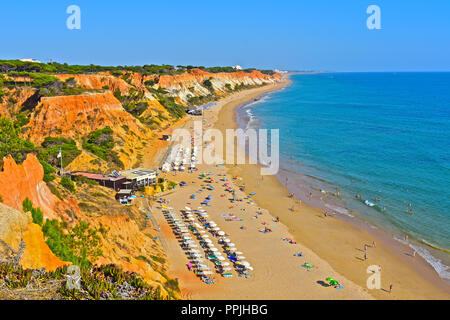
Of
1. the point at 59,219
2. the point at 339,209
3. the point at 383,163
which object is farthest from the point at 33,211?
the point at 383,163

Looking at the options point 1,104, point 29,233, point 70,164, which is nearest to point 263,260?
point 29,233

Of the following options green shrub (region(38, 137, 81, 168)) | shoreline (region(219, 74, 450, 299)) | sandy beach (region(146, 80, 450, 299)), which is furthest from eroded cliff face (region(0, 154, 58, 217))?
shoreline (region(219, 74, 450, 299))

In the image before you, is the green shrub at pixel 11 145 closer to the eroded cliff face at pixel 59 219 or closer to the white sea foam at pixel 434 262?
the eroded cliff face at pixel 59 219

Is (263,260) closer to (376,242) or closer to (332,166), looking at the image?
(376,242)

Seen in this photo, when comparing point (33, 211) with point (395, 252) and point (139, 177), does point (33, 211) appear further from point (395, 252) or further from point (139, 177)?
point (395, 252)

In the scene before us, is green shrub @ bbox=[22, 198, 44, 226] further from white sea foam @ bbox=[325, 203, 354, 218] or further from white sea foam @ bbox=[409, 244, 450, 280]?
white sea foam @ bbox=[325, 203, 354, 218]
